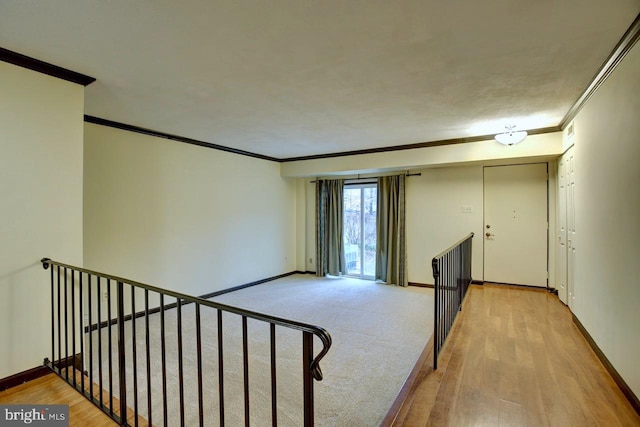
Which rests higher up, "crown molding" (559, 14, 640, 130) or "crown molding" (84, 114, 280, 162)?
"crown molding" (559, 14, 640, 130)

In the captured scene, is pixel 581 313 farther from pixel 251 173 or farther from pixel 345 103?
pixel 251 173

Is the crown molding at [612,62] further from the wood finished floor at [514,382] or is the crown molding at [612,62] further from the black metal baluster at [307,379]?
the black metal baluster at [307,379]

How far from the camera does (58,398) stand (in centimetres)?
206

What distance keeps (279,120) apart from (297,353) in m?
2.54

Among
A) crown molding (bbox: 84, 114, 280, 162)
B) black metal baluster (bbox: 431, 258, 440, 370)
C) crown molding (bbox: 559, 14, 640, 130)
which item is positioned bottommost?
black metal baluster (bbox: 431, 258, 440, 370)

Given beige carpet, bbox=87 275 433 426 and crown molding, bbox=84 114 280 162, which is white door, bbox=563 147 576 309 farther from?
crown molding, bbox=84 114 280 162

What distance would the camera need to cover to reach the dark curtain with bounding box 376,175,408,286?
5.63 meters

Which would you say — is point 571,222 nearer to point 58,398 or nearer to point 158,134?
point 58,398

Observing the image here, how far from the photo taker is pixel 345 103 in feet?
10.1

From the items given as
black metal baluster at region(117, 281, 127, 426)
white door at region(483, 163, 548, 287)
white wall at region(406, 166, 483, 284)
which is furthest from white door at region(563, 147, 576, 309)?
black metal baluster at region(117, 281, 127, 426)

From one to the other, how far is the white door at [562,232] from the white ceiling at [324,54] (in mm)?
929

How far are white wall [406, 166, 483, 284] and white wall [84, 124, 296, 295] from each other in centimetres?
262

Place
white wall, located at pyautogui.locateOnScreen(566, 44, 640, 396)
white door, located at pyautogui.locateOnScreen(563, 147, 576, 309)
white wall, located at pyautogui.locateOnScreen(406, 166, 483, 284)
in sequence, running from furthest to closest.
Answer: white wall, located at pyautogui.locateOnScreen(406, 166, 483, 284)
white door, located at pyautogui.locateOnScreen(563, 147, 576, 309)
white wall, located at pyautogui.locateOnScreen(566, 44, 640, 396)

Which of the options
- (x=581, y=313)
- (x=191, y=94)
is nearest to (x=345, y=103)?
(x=191, y=94)
